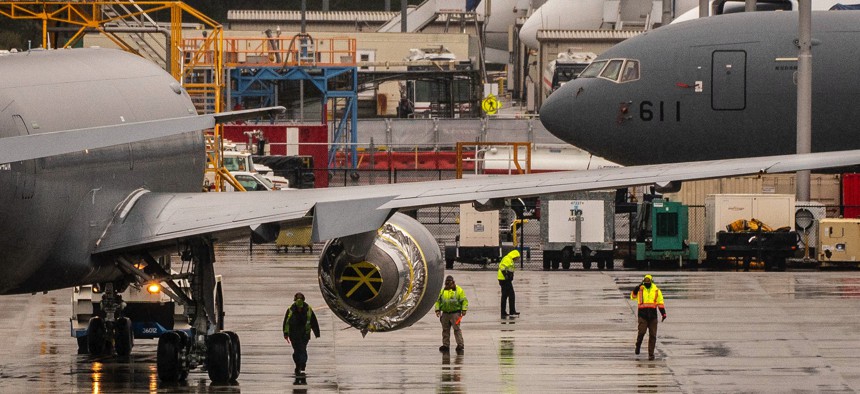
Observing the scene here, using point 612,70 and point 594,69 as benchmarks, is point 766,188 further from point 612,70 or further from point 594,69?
point 612,70

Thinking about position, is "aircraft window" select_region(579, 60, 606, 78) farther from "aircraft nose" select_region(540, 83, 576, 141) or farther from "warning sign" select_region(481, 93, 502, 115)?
"warning sign" select_region(481, 93, 502, 115)

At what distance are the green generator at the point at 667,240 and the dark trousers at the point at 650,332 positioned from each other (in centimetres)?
1566

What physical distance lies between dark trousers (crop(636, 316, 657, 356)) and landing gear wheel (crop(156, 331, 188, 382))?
7.47 m

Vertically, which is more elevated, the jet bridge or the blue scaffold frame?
the jet bridge

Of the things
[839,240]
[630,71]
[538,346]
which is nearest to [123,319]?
[538,346]

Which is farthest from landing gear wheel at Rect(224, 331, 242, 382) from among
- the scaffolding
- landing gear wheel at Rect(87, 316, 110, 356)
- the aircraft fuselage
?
the scaffolding

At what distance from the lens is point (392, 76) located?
307 feet

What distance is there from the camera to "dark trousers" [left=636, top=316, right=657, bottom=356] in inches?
982

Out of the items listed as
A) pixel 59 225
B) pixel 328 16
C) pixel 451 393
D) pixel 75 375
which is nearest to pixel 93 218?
pixel 59 225

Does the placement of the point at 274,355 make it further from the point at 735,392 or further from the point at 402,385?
the point at 735,392

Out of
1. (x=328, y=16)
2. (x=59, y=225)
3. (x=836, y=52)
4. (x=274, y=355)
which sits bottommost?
(x=274, y=355)

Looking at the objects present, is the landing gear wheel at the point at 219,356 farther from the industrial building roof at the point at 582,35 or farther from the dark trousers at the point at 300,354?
the industrial building roof at the point at 582,35

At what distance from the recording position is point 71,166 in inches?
787

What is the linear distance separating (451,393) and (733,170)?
5.27 m
